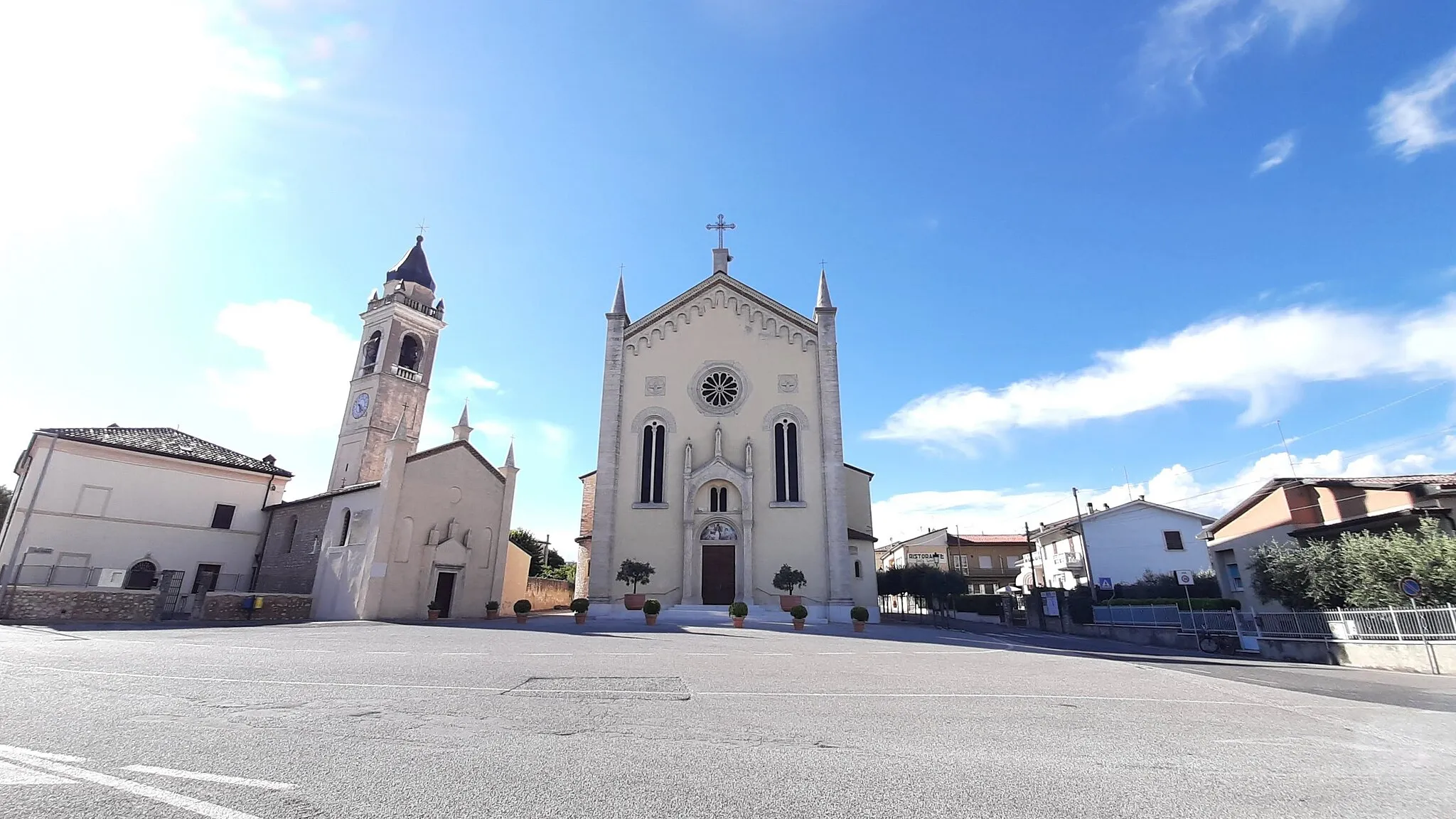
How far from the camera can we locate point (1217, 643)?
2089 centimetres

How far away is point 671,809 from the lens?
4012mm

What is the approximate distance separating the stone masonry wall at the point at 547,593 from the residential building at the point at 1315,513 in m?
32.5

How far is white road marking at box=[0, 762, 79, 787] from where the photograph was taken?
410cm

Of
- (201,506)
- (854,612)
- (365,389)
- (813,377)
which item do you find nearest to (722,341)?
(813,377)

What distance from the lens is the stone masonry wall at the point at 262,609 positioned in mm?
20438

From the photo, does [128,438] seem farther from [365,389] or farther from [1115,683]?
[1115,683]

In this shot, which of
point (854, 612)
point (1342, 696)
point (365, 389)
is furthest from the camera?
point (365, 389)

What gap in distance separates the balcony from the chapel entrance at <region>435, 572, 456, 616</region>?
1821 cm

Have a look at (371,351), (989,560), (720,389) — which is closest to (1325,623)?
(720,389)

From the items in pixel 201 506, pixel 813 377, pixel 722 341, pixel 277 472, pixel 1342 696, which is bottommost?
pixel 1342 696

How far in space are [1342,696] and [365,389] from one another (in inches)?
1672

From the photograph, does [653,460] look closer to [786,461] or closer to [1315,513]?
[786,461]

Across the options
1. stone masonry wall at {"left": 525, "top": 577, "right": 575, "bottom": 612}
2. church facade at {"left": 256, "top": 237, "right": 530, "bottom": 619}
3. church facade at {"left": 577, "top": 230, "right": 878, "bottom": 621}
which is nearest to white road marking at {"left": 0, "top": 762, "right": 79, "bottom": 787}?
church facade at {"left": 256, "top": 237, "right": 530, "bottom": 619}

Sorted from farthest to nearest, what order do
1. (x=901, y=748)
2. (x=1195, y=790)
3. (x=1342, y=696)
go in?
(x=1342, y=696)
(x=901, y=748)
(x=1195, y=790)
